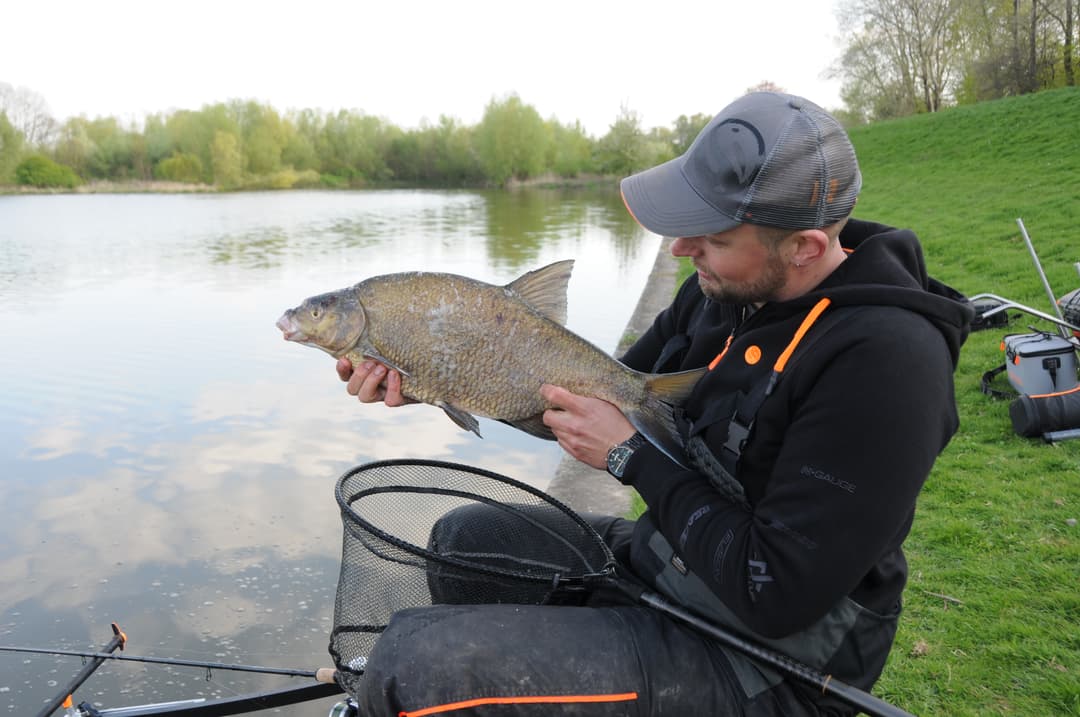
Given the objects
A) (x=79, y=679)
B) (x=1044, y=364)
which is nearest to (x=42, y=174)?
(x=79, y=679)

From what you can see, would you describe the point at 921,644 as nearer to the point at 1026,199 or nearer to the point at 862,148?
the point at 1026,199

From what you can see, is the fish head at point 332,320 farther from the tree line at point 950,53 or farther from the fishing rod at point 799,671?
the tree line at point 950,53

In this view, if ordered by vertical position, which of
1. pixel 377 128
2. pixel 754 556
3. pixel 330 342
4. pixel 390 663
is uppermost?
pixel 377 128

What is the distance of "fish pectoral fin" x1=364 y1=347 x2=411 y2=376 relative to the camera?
2396mm

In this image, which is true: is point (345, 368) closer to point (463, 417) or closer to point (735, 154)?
point (463, 417)

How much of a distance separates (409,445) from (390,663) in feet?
14.8

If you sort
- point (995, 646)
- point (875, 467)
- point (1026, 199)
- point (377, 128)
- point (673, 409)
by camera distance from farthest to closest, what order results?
point (377, 128)
point (1026, 199)
point (995, 646)
point (673, 409)
point (875, 467)

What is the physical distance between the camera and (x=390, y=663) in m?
1.74

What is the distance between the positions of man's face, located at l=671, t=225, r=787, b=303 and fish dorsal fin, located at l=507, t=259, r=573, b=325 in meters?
0.49

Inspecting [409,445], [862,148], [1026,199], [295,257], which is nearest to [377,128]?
[862,148]

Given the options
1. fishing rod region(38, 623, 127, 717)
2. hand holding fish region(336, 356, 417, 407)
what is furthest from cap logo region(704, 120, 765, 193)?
fishing rod region(38, 623, 127, 717)

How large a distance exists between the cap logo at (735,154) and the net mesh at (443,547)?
1.03 m

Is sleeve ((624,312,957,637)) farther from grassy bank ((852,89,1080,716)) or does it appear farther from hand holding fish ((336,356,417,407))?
grassy bank ((852,89,1080,716))

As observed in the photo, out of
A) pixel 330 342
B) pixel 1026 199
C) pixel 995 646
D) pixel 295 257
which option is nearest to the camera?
pixel 330 342
